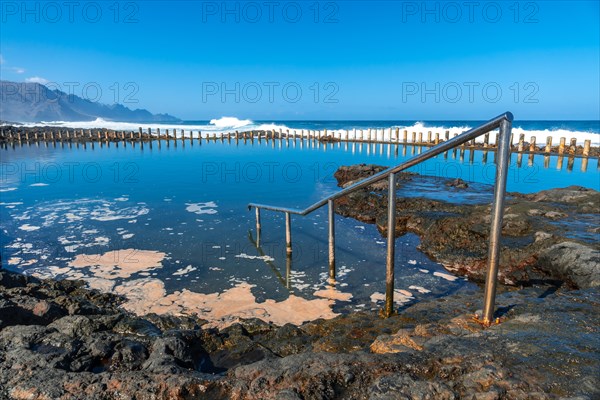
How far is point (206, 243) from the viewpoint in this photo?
8992mm

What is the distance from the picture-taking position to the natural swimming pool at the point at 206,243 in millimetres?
6266

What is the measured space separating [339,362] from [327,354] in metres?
0.17

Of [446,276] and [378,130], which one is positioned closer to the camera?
[446,276]

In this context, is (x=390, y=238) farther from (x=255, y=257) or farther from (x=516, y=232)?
(x=516, y=232)

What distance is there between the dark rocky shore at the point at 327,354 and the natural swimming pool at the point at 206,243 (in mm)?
1080

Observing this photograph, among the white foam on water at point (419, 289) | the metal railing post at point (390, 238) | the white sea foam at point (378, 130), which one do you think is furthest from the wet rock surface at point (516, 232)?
the white sea foam at point (378, 130)

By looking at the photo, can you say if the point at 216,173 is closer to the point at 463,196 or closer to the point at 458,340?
the point at 463,196

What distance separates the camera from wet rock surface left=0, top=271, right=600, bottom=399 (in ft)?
7.52

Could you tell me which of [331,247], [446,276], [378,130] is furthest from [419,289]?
[378,130]

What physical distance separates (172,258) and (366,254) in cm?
430

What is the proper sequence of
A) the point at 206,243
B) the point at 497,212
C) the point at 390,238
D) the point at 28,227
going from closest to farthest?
the point at 497,212 → the point at 390,238 → the point at 206,243 → the point at 28,227

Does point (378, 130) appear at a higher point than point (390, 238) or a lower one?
higher

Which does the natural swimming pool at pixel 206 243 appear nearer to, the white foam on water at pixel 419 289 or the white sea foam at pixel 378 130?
the white foam on water at pixel 419 289

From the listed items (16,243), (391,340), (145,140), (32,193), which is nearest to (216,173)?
(32,193)
